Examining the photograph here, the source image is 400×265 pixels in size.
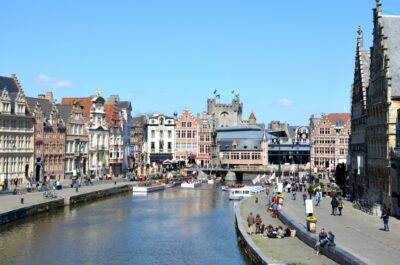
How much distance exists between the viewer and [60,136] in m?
102

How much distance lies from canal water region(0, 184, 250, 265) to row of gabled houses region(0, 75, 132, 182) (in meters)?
22.0

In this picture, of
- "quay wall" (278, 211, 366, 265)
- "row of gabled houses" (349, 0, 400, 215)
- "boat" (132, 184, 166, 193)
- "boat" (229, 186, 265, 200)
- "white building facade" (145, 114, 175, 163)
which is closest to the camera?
"quay wall" (278, 211, 366, 265)

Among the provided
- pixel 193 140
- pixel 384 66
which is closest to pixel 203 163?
pixel 193 140

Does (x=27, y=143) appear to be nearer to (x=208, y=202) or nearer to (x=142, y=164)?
(x=208, y=202)

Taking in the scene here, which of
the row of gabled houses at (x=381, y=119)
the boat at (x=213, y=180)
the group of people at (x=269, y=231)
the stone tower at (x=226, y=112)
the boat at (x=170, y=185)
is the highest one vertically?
the stone tower at (x=226, y=112)

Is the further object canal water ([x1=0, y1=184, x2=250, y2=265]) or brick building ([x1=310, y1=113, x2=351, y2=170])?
brick building ([x1=310, y1=113, x2=351, y2=170])

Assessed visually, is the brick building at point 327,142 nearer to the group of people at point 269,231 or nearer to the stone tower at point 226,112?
the stone tower at point 226,112

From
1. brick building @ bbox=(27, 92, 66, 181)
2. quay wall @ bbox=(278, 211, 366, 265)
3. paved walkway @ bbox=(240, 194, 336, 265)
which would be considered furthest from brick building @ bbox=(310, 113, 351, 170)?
paved walkway @ bbox=(240, 194, 336, 265)

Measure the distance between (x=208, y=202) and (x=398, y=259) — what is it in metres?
51.4

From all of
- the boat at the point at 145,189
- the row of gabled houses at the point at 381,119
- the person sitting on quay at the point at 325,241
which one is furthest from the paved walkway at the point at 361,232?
the boat at the point at 145,189

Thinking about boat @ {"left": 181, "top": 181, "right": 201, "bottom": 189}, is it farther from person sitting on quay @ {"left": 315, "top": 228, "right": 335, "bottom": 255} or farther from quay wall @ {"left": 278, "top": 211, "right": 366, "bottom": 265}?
person sitting on quay @ {"left": 315, "top": 228, "right": 335, "bottom": 255}

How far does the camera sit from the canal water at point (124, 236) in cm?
3834

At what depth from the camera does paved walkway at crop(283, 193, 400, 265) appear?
30.2 m

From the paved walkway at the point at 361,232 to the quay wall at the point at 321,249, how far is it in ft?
2.60
